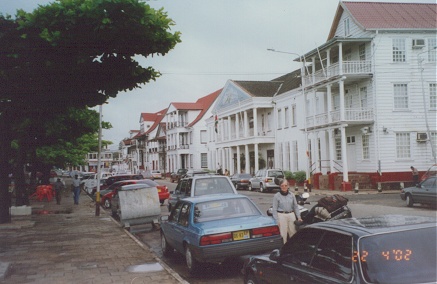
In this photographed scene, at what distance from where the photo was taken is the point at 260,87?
48406mm

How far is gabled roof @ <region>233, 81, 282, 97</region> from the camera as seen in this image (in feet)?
153

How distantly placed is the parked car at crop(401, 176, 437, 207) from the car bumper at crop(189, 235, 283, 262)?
12559mm

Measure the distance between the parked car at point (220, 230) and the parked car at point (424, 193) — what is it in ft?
39.5

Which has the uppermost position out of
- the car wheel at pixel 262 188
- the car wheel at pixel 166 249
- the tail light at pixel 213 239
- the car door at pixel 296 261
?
the car door at pixel 296 261

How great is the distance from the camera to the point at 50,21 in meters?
13.3

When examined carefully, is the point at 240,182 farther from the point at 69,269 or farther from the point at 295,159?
the point at 69,269

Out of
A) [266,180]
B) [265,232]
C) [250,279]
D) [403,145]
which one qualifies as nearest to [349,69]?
[403,145]

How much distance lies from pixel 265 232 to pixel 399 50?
26.0m

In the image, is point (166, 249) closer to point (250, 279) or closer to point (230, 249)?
point (230, 249)

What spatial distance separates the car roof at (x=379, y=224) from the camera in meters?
4.59

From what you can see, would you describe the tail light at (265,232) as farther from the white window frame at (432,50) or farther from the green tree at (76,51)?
the white window frame at (432,50)

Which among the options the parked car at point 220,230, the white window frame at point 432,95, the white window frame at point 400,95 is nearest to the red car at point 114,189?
the parked car at point 220,230

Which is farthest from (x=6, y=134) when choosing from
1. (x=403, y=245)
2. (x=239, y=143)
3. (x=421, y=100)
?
(x=239, y=143)

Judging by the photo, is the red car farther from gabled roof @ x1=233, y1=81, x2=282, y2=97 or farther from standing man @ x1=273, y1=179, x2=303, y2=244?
gabled roof @ x1=233, y1=81, x2=282, y2=97
